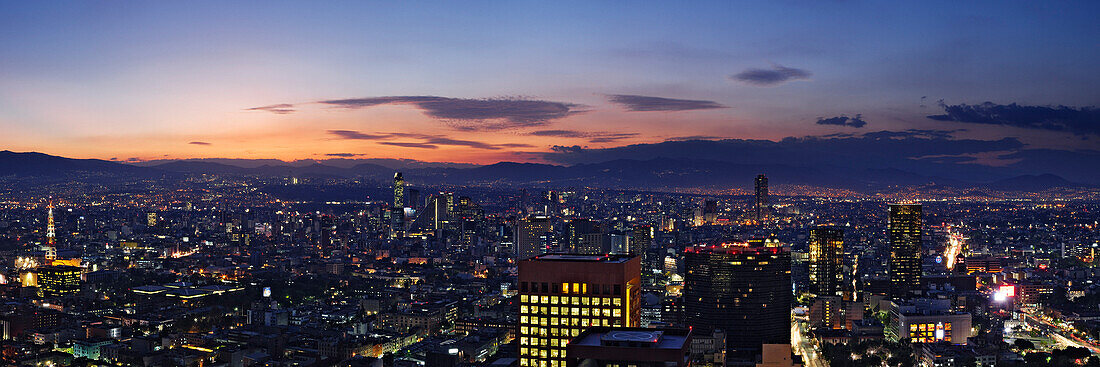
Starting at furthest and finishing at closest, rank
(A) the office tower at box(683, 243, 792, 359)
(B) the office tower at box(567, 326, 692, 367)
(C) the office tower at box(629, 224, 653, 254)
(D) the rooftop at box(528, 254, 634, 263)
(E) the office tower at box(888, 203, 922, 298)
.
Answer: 1. (C) the office tower at box(629, 224, 653, 254)
2. (E) the office tower at box(888, 203, 922, 298)
3. (A) the office tower at box(683, 243, 792, 359)
4. (D) the rooftop at box(528, 254, 634, 263)
5. (B) the office tower at box(567, 326, 692, 367)

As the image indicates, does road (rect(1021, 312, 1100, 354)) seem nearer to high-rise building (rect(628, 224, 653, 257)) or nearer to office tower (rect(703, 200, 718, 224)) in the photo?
high-rise building (rect(628, 224, 653, 257))

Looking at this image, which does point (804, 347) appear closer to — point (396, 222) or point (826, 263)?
point (826, 263)

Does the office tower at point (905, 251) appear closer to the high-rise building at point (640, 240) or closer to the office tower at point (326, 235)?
the high-rise building at point (640, 240)

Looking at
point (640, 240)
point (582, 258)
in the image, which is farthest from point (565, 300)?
point (640, 240)

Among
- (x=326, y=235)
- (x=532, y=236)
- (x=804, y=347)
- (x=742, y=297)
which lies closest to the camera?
(x=742, y=297)

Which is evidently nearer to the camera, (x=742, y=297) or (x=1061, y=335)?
(x=742, y=297)

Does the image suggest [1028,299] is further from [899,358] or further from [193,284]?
[193,284]

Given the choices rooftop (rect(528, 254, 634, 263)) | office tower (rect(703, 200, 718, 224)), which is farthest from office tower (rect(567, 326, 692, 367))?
office tower (rect(703, 200, 718, 224))
